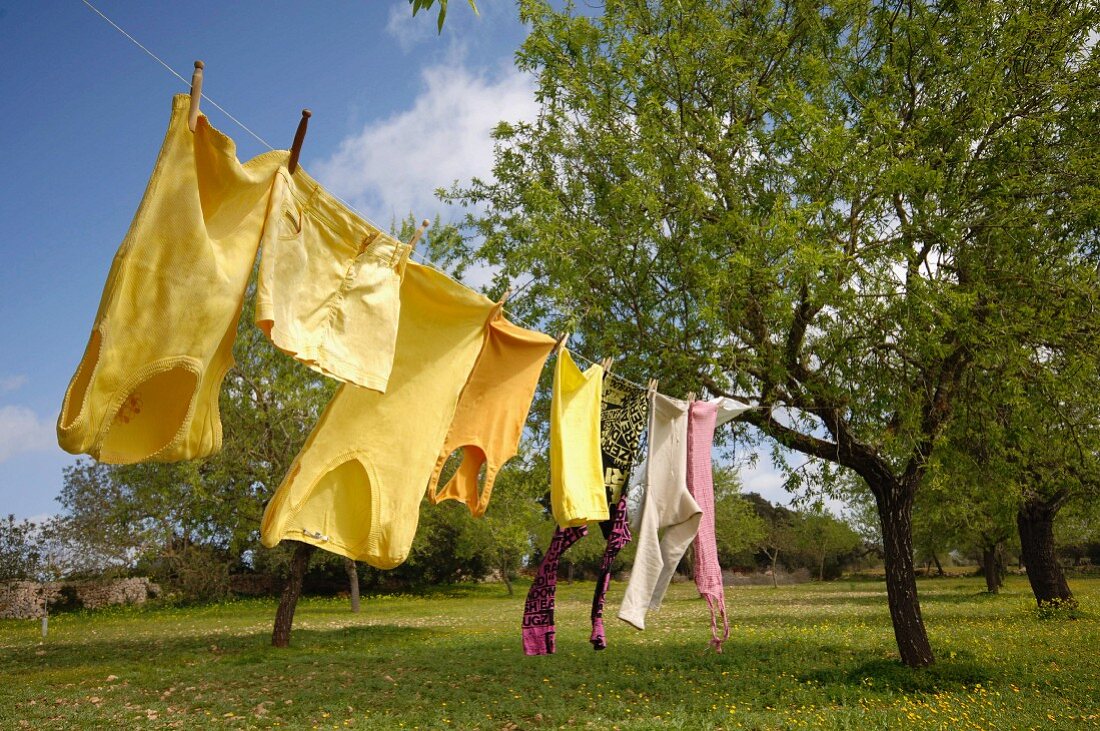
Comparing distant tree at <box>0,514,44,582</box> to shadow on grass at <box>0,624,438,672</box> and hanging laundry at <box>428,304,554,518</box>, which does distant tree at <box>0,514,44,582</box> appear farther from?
hanging laundry at <box>428,304,554,518</box>

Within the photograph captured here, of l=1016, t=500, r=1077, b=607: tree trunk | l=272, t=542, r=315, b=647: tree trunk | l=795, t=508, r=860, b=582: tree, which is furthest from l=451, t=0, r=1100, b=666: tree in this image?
l=795, t=508, r=860, b=582: tree

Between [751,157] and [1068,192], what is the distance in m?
3.91

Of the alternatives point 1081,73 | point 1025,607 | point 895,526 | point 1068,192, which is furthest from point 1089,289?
point 1025,607

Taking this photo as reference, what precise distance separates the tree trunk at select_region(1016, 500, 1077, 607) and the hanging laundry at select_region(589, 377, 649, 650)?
679 inches

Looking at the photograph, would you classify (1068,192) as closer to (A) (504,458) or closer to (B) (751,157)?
(B) (751,157)

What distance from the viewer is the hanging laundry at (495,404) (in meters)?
5.66

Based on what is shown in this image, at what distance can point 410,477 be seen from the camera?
4.38m

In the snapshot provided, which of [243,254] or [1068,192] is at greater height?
[1068,192]

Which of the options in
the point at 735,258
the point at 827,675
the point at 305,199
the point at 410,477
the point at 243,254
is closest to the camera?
the point at 243,254

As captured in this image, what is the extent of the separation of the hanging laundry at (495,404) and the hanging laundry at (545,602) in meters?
0.78

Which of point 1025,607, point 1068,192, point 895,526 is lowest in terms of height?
point 1025,607

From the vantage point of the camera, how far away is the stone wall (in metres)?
25.7

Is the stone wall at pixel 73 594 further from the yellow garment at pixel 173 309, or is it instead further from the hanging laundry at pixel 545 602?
the yellow garment at pixel 173 309

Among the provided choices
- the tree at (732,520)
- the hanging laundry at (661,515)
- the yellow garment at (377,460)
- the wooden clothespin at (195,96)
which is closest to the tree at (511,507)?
the hanging laundry at (661,515)
